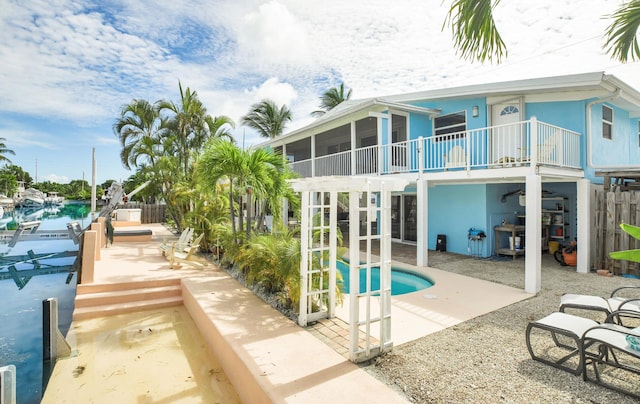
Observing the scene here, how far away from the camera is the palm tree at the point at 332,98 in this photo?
3131 centimetres

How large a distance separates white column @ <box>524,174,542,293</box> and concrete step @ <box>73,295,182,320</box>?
26.1 feet

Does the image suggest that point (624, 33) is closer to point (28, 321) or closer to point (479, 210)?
point (479, 210)

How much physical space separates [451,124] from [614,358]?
10.1 metres

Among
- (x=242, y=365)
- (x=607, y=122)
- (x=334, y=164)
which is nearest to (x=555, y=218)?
(x=607, y=122)

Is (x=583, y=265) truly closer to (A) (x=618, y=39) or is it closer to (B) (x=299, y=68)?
(A) (x=618, y=39)

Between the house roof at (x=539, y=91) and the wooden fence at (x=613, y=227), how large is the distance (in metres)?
3.02

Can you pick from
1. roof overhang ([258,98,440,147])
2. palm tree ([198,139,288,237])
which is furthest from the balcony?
palm tree ([198,139,288,237])

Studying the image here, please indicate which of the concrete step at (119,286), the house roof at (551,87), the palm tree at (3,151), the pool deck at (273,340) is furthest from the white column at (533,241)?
the palm tree at (3,151)

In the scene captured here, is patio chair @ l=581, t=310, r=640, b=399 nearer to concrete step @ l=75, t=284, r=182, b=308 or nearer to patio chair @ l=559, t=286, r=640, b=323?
patio chair @ l=559, t=286, r=640, b=323

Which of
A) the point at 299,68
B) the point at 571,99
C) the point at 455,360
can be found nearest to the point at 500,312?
the point at 455,360

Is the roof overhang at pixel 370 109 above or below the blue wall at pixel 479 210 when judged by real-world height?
above

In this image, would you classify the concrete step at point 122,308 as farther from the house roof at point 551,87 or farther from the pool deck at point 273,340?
the house roof at point 551,87

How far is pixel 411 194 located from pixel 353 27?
702 cm

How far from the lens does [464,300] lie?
6734mm
